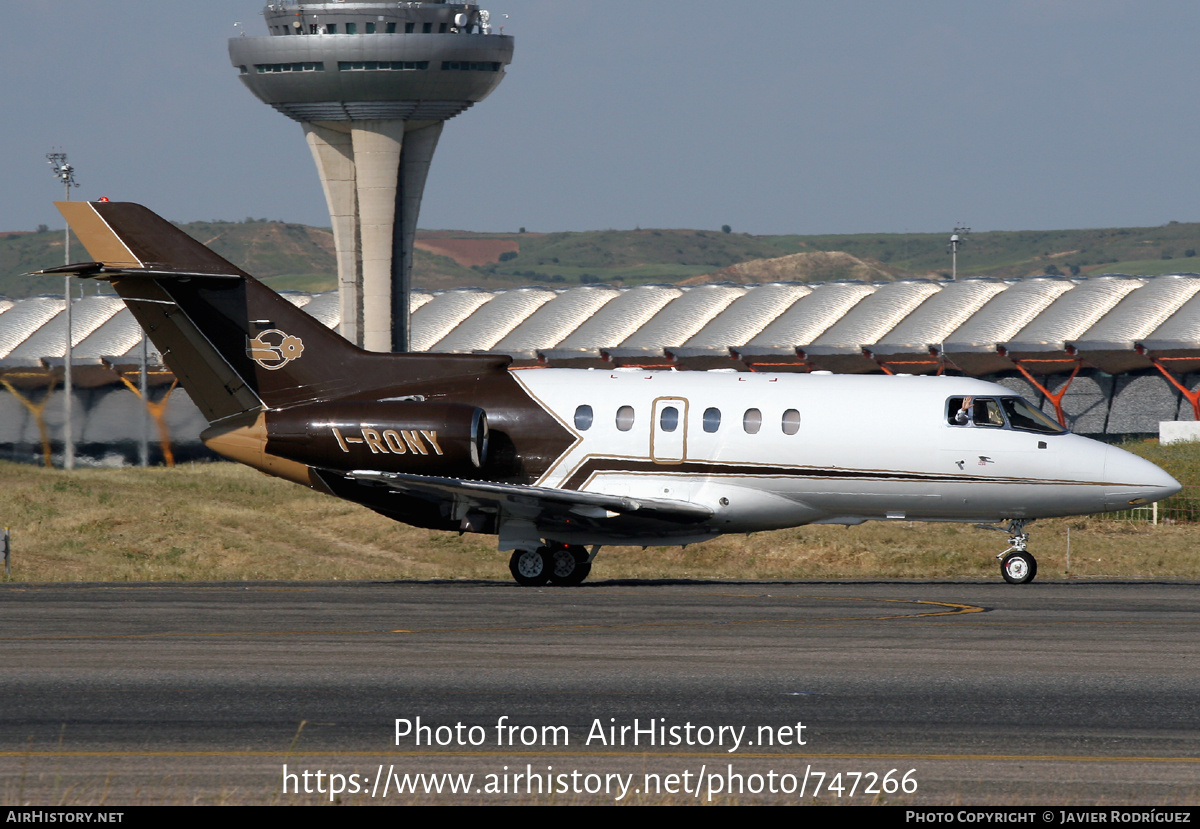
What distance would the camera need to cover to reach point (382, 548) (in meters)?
38.2

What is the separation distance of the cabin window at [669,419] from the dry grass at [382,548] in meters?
4.66

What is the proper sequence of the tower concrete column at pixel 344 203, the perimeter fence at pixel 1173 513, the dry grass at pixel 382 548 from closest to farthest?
1. the dry grass at pixel 382 548
2. the perimeter fence at pixel 1173 513
3. the tower concrete column at pixel 344 203

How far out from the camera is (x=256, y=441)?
23.9 meters

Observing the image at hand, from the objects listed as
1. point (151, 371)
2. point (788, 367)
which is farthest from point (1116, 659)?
point (151, 371)

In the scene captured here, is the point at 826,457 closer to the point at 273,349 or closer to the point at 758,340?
the point at 273,349

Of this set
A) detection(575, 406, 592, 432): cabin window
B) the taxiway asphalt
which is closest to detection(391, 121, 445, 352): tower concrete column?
detection(575, 406, 592, 432): cabin window

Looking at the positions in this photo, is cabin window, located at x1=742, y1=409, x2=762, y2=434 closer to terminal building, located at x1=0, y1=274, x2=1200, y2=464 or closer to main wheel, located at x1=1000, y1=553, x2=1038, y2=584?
main wheel, located at x1=1000, y1=553, x2=1038, y2=584

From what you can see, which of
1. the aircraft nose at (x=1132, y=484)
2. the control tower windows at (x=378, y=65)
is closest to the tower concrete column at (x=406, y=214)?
the control tower windows at (x=378, y=65)

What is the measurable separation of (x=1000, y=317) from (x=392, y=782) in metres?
60.3

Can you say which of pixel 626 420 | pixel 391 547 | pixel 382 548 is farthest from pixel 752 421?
pixel 382 548

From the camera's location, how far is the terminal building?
181 feet

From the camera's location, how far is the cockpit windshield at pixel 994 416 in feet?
75.2

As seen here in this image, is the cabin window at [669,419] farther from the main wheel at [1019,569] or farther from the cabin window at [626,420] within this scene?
the main wheel at [1019,569]

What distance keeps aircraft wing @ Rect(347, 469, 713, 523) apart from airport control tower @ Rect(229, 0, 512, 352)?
169 ft
